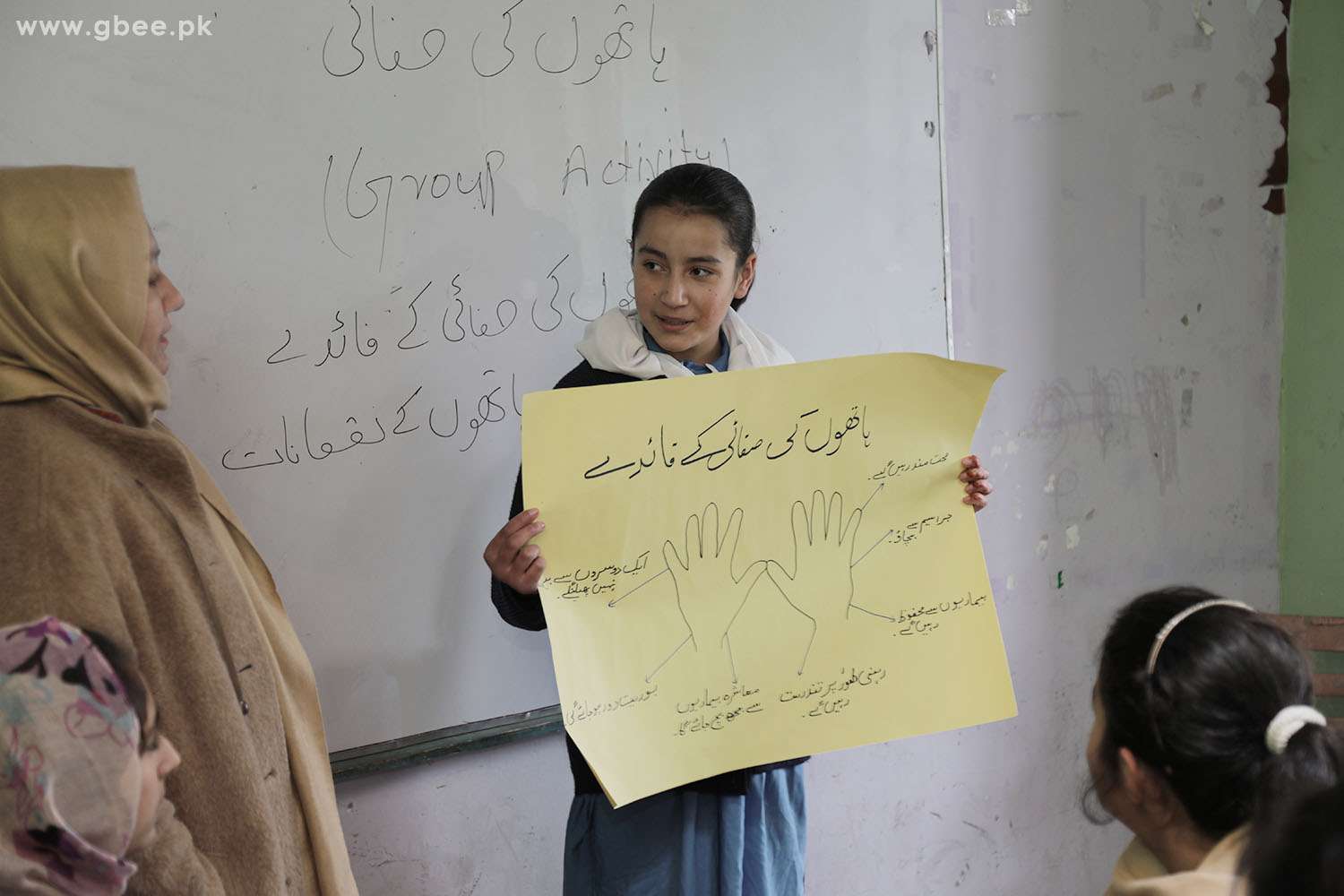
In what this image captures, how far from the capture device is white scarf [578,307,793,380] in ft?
4.71

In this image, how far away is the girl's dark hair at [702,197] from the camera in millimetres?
1438

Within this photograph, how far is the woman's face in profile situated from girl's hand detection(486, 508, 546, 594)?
0.41m

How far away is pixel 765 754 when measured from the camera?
1370 mm

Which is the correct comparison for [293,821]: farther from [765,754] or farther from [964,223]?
[964,223]

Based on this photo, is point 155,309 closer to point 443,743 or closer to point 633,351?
point 633,351

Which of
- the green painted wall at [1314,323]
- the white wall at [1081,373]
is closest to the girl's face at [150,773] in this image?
the white wall at [1081,373]

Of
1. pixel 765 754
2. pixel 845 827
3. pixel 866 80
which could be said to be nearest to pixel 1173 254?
pixel 866 80

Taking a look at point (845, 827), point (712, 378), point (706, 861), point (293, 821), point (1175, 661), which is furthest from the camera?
point (845, 827)

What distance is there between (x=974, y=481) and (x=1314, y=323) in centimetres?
145

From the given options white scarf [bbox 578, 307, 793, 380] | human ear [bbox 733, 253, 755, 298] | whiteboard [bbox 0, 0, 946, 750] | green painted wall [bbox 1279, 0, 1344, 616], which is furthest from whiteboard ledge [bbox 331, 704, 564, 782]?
green painted wall [bbox 1279, 0, 1344, 616]

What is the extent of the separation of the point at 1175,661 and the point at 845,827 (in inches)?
49.5

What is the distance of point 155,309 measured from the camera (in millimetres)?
1189

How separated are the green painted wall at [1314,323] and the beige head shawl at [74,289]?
7.64ft

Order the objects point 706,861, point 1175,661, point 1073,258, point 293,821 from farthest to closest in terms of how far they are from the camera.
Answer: point 1073,258 → point 706,861 → point 293,821 → point 1175,661
